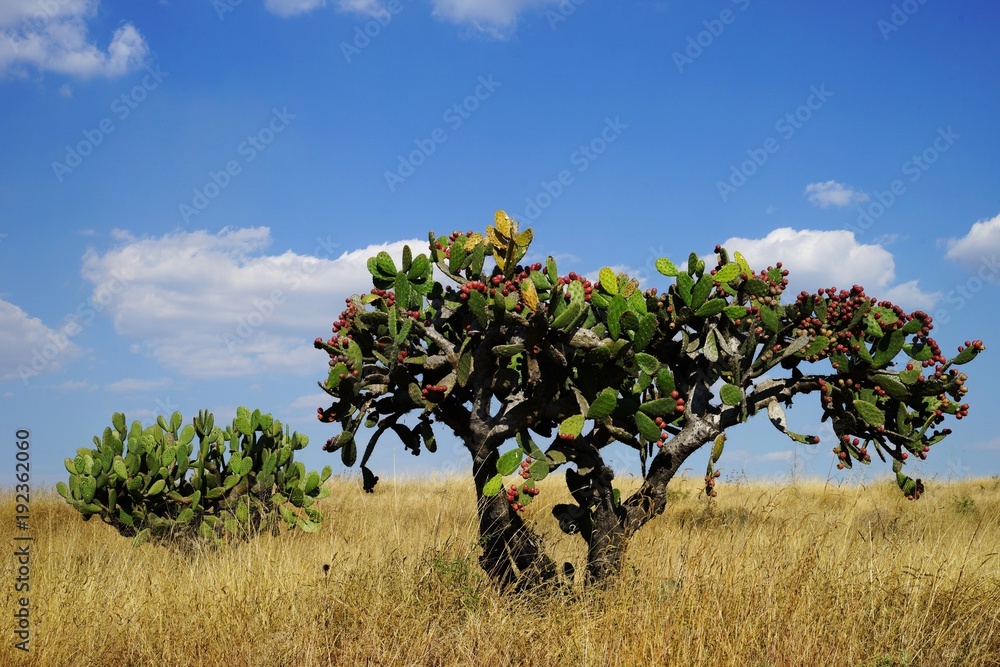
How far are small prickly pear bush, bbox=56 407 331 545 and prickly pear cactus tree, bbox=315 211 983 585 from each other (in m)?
3.70

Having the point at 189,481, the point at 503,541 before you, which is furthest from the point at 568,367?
the point at 189,481

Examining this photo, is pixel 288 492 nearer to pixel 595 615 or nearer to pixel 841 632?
pixel 595 615

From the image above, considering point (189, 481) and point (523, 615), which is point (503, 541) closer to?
point (523, 615)

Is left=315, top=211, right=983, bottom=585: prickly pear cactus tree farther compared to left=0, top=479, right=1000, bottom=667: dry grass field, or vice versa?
left=315, top=211, right=983, bottom=585: prickly pear cactus tree

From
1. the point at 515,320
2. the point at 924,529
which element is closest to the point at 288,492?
the point at 515,320

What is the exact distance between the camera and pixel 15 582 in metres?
5.95

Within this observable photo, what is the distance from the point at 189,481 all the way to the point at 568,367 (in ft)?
19.6

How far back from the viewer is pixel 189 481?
31.3ft

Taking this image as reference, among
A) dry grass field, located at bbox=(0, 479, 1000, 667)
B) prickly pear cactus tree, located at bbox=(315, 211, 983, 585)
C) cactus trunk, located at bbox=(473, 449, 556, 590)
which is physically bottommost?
dry grass field, located at bbox=(0, 479, 1000, 667)

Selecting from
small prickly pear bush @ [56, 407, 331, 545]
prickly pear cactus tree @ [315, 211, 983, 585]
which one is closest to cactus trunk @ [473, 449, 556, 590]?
prickly pear cactus tree @ [315, 211, 983, 585]

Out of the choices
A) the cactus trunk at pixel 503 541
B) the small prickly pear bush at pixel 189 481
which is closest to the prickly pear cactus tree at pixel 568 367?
the cactus trunk at pixel 503 541

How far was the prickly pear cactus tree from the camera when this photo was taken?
5.22m

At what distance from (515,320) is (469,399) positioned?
0.98 metres

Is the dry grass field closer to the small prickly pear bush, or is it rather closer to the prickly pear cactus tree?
the prickly pear cactus tree
